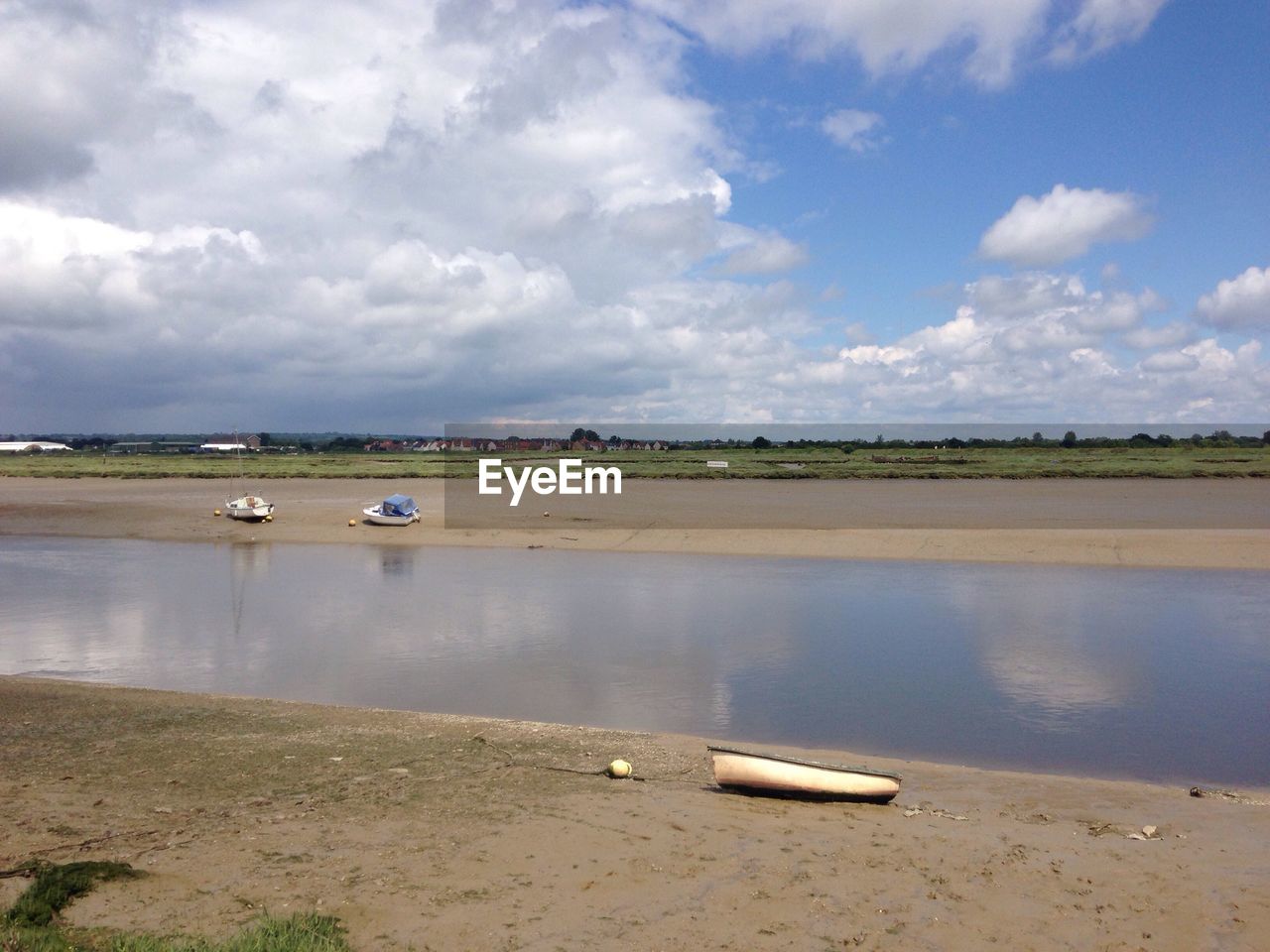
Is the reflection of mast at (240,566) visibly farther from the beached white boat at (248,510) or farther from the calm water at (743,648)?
the beached white boat at (248,510)

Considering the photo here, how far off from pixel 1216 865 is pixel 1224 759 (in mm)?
4204

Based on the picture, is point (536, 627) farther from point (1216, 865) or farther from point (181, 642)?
point (1216, 865)

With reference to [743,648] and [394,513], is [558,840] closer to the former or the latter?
[743,648]

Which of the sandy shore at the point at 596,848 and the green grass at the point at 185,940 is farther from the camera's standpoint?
the sandy shore at the point at 596,848

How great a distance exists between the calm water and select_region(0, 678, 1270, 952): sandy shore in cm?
194

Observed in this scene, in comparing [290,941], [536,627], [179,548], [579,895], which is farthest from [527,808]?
[179,548]

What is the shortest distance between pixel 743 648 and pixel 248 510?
26.8 metres

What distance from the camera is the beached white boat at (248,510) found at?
37.8 m

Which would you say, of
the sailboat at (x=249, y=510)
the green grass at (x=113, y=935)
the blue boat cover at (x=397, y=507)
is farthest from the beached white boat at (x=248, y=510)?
the green grass at (x=113, y=935)

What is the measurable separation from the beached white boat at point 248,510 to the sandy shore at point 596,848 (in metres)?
28.2

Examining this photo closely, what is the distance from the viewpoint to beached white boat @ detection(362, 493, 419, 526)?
36.2 metres

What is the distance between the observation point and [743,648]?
16.9 meters

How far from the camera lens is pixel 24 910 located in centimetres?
592

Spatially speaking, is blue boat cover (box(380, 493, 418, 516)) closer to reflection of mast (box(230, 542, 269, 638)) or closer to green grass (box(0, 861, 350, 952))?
reflection of mast (box(230, 542, 269, 638))
